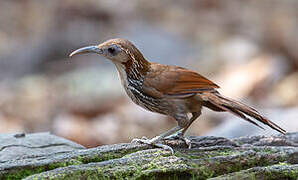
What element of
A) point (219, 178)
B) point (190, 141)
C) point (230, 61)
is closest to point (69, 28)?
point (230, 61)

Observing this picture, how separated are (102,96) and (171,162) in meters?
7.57

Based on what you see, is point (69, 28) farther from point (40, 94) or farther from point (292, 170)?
point (292, 170)

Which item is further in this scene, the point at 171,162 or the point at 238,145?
the point at 238,145

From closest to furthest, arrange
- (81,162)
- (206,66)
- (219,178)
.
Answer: (219,178)
(81,162)
(206,66)

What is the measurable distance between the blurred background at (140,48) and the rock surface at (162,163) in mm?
2934

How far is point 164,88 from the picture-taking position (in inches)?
229

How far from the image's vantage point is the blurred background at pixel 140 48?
11.4 metres

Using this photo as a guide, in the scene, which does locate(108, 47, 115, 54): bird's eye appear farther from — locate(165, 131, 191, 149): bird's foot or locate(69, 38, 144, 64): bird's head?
locate(165, 131, 191, 149): bird's foot

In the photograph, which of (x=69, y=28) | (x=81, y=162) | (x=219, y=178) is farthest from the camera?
(x=69, y=28)

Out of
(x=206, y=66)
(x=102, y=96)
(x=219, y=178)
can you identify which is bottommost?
(x=219, y=178)

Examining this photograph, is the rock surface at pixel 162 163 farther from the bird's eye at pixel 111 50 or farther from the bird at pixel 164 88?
the bird's eye at pixel 111 50

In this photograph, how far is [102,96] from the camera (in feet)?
41.2

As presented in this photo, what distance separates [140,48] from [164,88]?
8.32 metres

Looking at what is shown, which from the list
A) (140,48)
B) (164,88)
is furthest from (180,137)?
(140,48)
